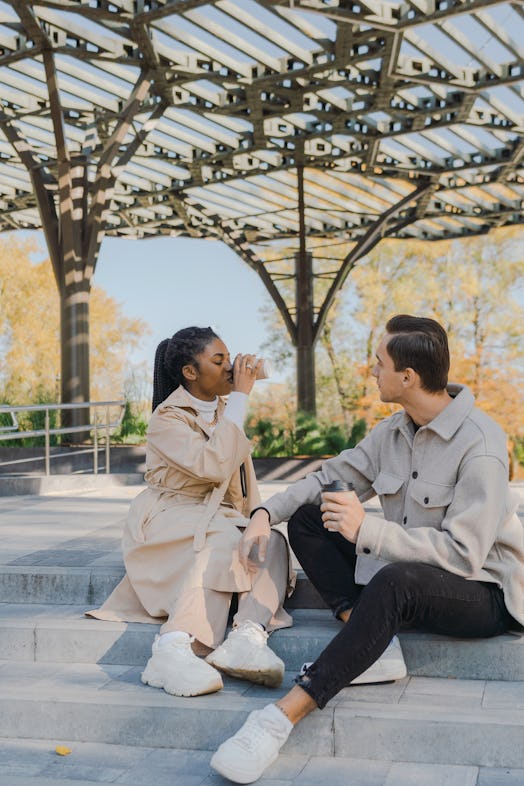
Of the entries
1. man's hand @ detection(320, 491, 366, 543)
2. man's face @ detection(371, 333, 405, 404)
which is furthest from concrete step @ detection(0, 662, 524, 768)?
man's face @ detection(371, 333, 405, 404)

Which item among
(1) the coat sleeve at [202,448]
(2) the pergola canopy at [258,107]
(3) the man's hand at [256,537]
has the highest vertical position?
(2) the pergola canopy at [258,107]

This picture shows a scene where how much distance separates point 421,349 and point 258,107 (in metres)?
11.7

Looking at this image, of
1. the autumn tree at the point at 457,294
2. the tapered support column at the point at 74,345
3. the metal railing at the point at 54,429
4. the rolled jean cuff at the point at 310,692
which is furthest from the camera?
the autumn tree at the point at 457,294

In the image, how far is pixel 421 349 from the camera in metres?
3.21

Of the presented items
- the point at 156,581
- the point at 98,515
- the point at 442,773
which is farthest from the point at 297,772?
the point at 98,515

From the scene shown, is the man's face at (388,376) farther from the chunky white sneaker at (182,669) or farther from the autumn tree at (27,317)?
the autumn tree at (27,317)

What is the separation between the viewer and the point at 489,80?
12758 millimetres

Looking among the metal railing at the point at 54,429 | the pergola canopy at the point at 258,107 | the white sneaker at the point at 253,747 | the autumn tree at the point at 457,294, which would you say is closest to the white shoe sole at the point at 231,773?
the white sneaker at the point at 253,747

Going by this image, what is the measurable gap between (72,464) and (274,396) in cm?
1593

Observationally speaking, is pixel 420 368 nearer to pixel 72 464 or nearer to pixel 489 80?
pixel 72 464

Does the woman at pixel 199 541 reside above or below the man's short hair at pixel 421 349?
below

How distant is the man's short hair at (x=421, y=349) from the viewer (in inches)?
126

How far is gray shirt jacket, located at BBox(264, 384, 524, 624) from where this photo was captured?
10.1 feet

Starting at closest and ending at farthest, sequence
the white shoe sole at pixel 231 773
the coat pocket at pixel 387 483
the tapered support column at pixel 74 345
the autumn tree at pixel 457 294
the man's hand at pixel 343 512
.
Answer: the white shoe sole at pixel 231 773 → the man's hand at pixel 343 512 → the coat pocket at pixel 387 483 → the tapered support column at pixel 74 345 → the autumn tree at pixel 457 294
